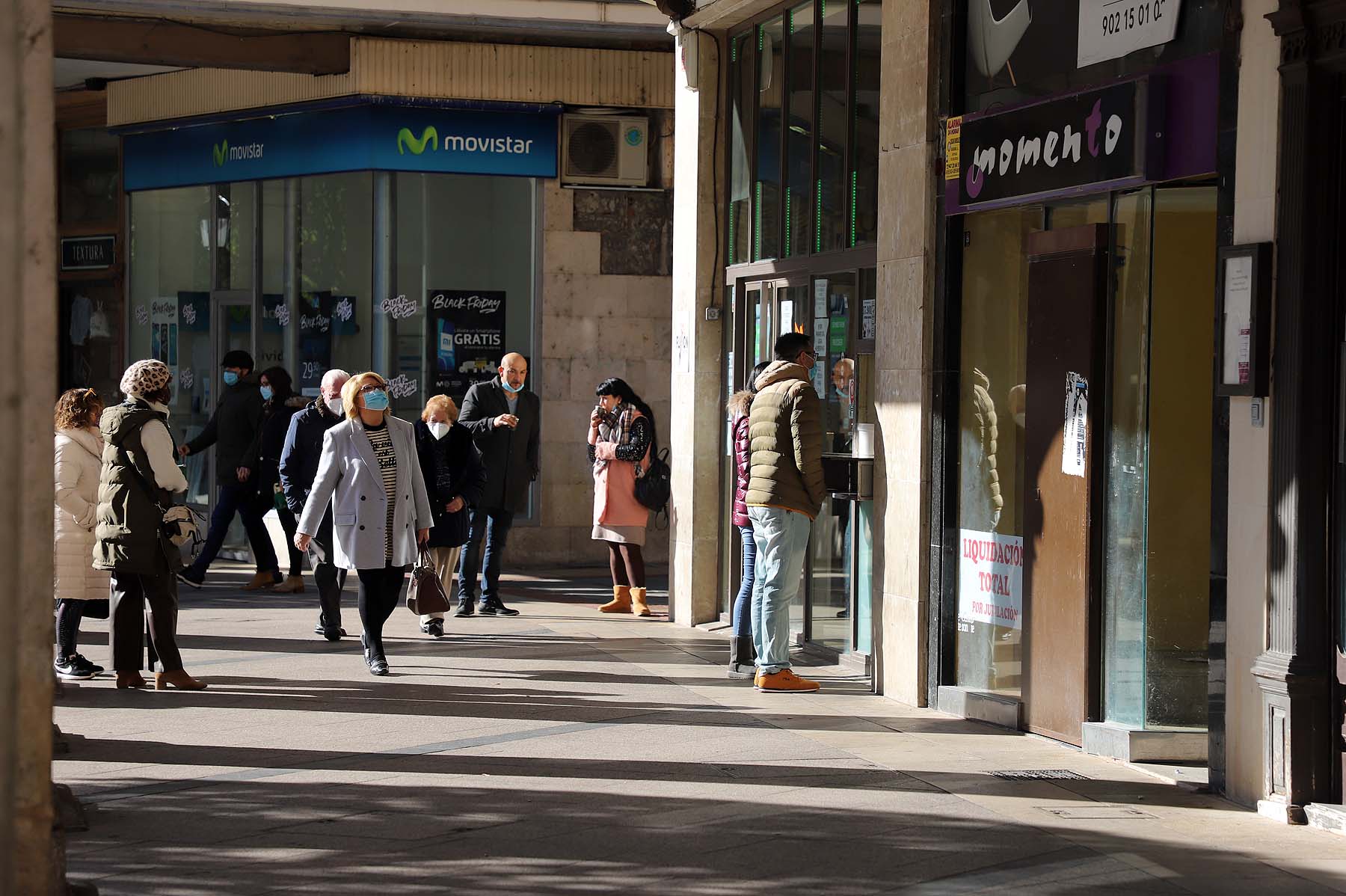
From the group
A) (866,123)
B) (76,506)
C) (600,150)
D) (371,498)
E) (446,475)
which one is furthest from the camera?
(600,150)

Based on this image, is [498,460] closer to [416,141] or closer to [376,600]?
[376,600]

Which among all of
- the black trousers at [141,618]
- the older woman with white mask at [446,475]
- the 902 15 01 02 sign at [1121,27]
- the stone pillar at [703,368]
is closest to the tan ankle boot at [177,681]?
the black trousers at [141,618]

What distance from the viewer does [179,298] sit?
61.8 feet

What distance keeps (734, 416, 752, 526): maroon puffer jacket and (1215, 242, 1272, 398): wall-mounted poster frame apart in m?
3.52

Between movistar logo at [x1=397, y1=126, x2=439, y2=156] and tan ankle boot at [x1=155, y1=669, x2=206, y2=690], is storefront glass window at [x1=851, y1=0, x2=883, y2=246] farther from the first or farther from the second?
movistar logo at [x1=397, y1=126, x2=439, y2=156]

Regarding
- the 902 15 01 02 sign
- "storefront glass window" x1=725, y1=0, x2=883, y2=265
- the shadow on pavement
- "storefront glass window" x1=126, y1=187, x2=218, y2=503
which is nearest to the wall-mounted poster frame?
the 902 15 01 02 sign

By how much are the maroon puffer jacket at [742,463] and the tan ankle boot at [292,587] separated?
562 centimetres

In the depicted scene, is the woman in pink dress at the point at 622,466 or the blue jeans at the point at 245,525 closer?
the woman in pink dress at the point at 622,466

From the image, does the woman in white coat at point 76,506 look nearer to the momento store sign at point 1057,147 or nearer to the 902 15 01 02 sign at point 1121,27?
the momento store sign at point 1057,147

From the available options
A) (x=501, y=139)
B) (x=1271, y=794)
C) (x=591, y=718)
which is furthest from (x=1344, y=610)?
(x=501, y=139)

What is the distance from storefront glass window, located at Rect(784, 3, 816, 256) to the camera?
1163cm

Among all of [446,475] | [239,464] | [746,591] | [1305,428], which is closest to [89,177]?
[239,464]

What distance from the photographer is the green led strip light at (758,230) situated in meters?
12.5

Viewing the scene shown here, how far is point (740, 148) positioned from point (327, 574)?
4.25m
